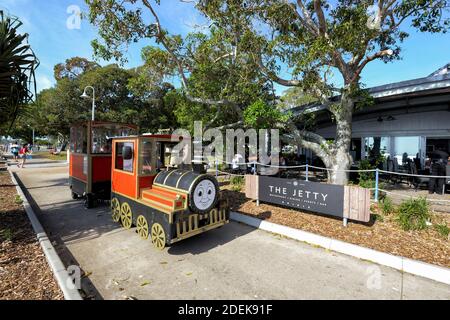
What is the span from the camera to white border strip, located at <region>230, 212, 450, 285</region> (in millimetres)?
3750

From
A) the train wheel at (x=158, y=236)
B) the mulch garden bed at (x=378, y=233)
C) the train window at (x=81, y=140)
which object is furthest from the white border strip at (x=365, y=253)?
the train window at (x=81, y=140)

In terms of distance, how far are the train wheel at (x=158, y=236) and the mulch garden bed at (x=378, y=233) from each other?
2.75m

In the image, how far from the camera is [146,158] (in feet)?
18.0

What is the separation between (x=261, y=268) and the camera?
4090mm

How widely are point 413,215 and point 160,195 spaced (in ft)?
18.2

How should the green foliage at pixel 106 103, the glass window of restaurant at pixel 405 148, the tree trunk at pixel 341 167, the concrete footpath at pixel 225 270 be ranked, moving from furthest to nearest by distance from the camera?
1. the green foliage at pixel 106 103
2. the glass window of restaurant at pixel 405 148
3. the tree trunk at pixel 341 167
4. the concrete footpath at pixel 225 270

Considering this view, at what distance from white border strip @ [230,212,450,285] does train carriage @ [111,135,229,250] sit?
125cm

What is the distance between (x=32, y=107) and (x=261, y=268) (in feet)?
17.3

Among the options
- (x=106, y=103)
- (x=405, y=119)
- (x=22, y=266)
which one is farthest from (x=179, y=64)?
(x=106, y=103)

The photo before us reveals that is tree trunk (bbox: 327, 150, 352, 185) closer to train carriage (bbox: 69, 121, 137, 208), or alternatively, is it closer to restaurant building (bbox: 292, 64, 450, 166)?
restaurant building (bbox: 292, 64, 450, 166)

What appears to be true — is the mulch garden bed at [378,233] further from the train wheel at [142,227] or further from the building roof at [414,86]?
the building roof at [414,86]

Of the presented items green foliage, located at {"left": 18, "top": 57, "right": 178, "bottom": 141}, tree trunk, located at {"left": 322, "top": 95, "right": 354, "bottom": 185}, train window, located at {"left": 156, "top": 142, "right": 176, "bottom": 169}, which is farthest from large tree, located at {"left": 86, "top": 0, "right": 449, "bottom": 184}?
green foliage, located at {"left": 18, "top": 57, "right": 178, "bottom": 141}

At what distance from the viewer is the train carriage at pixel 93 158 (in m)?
7.64
